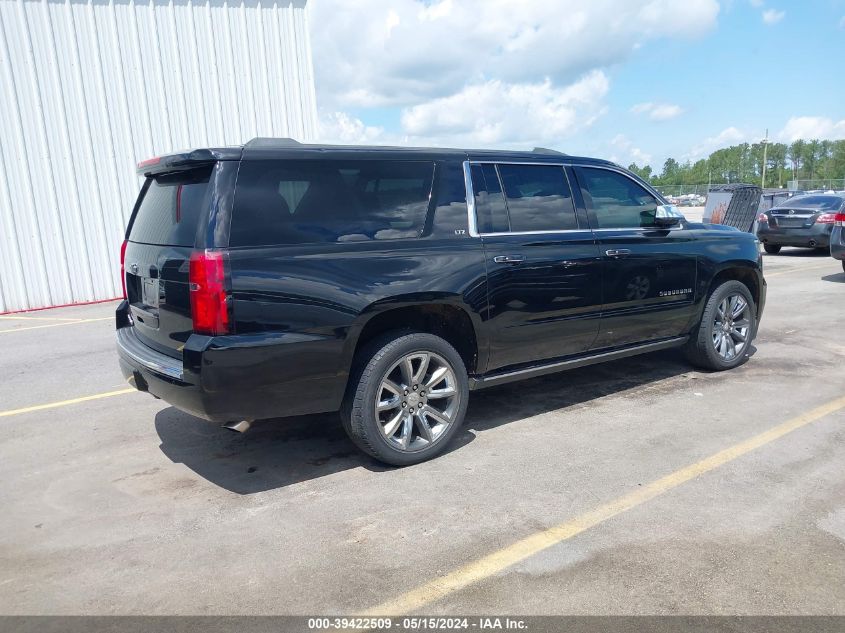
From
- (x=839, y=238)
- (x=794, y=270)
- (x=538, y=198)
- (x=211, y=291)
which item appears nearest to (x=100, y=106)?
(x=538, y=198)

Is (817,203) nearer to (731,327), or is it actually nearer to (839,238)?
(839,238)

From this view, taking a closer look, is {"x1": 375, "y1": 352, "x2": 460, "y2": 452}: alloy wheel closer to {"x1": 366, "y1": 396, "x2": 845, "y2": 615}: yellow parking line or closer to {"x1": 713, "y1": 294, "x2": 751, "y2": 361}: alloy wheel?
{"x1": 366, "y1": 396, "x2": 845, "y2": 615}: yellow parking line

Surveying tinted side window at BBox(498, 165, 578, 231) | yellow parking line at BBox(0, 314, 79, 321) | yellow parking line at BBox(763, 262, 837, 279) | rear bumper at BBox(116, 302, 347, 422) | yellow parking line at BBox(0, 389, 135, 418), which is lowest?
yellow parking line at BBox(763, 262, 837, 279)

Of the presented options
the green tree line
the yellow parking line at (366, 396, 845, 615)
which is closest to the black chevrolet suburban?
the yellow parking line at (366, 396, 845, 615)

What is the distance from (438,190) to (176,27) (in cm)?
1090

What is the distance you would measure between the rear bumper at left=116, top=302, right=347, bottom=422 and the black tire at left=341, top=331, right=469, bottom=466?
11 cm

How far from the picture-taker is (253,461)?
4.34m

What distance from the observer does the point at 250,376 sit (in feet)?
11.7

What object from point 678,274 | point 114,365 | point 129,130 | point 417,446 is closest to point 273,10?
point 129,130

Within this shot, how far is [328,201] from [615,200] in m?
2.45

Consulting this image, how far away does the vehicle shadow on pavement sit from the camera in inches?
165

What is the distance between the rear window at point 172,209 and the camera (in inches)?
146

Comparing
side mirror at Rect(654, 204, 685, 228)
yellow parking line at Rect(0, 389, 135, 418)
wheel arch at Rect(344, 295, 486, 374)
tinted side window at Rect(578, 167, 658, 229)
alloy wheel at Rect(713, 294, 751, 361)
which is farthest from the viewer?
alloy wheel at Rect(713, 294, 751, 361)

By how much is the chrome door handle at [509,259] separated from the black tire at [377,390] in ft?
2.12
